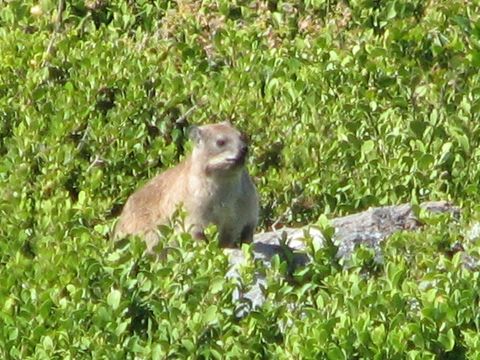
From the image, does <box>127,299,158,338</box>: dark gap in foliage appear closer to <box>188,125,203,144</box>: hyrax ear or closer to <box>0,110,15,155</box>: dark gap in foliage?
<box>188,125,203,144</box>: hyrax ear

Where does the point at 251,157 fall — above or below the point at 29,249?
below

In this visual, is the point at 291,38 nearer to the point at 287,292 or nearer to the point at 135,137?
the point at 135,137

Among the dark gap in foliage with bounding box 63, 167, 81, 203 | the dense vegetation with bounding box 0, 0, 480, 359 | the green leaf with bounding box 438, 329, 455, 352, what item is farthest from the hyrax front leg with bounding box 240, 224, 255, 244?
the green leaf with bounding box 438, 329, 455, 352

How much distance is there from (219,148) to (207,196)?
31cm

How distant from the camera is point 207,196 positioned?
10078 mm

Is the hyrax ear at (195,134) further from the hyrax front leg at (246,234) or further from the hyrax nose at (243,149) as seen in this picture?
the hyrax front leg at (246,234)

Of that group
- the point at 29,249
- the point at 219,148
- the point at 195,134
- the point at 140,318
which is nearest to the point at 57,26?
the point at 195,134

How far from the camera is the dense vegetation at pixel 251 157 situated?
8.20 m

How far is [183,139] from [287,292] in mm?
3272

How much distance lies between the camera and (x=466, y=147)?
36.0 feet

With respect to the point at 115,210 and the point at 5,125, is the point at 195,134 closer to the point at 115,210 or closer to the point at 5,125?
the point at 115,210

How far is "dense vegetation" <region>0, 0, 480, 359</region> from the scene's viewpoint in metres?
8.20

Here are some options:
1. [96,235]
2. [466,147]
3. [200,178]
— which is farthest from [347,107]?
[96,235]

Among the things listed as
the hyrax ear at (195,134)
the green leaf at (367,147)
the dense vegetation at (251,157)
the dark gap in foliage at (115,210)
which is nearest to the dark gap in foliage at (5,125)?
the dense vegetation at (251,157)
